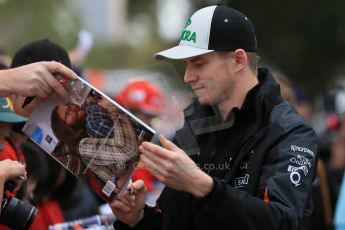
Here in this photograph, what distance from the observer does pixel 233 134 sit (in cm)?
356

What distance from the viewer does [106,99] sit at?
3143 mm

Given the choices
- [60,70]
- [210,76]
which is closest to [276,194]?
[210,76]

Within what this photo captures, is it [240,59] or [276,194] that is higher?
[240,59]

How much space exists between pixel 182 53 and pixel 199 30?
0.47 feet

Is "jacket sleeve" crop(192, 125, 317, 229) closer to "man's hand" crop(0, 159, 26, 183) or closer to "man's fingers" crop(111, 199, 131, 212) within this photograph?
"man's fingers" crop(111, 199, 131, 212)

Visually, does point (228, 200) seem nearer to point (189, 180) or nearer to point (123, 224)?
point (189, 180)

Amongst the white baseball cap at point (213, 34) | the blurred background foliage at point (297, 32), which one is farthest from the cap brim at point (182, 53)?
the blurred background foliage at point (297, 32)

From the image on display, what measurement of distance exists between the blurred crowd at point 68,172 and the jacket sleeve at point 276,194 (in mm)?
416

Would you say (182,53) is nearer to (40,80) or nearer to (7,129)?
(40,80)

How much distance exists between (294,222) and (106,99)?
0.93 metres

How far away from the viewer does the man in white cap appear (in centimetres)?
333

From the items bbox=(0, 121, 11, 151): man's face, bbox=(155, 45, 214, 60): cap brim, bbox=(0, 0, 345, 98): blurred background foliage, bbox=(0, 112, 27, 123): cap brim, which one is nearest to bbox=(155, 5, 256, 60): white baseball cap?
bbox=(155, 45, 214, 60): cap brim

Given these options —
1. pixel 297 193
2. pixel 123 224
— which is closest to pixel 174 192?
pixel 123 224

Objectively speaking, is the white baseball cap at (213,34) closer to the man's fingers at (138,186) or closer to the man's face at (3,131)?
the man's fingers at (138,186)
